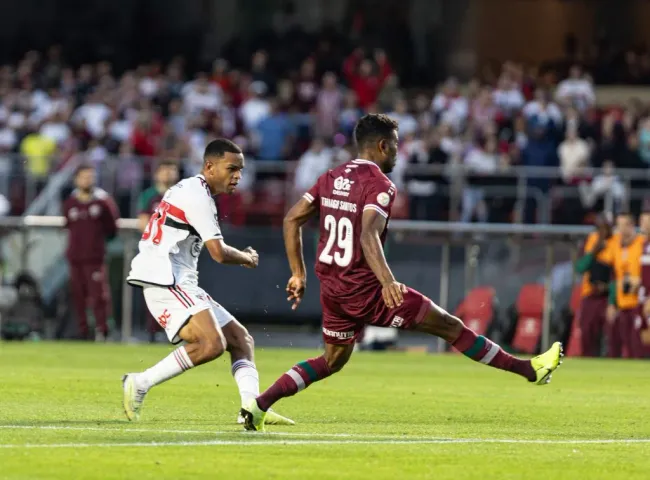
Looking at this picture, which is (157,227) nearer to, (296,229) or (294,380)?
(296,229)

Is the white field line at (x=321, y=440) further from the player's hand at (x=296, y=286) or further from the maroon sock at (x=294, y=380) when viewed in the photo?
the player's hand at (x=296, y=286)

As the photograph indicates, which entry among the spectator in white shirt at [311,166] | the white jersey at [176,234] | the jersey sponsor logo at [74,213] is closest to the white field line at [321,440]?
the white jersey at [176,234]

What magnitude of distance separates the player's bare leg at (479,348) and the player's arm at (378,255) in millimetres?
440

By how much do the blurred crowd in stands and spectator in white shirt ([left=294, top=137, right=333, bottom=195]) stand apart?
0.02m

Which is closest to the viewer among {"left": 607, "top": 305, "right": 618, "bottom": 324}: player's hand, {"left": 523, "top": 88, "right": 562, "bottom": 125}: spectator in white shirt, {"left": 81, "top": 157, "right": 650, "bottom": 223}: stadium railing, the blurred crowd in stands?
{"left": 607, "top": 305, "right": 618, "bottom": 324}: player's hand

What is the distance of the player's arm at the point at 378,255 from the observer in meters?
10.1

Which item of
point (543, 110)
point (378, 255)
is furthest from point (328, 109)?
point (378, 255)

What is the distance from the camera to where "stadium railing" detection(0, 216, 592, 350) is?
76.7 ft

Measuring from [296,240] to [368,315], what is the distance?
73 cm

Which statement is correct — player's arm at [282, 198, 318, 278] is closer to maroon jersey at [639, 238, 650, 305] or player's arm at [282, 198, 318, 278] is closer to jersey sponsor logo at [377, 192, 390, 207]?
jersey sponsor logo at [377, 192, 390, 207]

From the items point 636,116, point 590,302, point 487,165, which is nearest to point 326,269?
point 590,302

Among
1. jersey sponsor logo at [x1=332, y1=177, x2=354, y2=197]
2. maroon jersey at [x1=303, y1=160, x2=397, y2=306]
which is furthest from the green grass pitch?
jersey sponsor logo at [x1=332, y1=177, x2=354, y2=197]

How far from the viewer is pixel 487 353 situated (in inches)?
436

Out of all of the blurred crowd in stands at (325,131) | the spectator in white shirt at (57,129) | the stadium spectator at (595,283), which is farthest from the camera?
the spectator in white shirt at (57,129)
